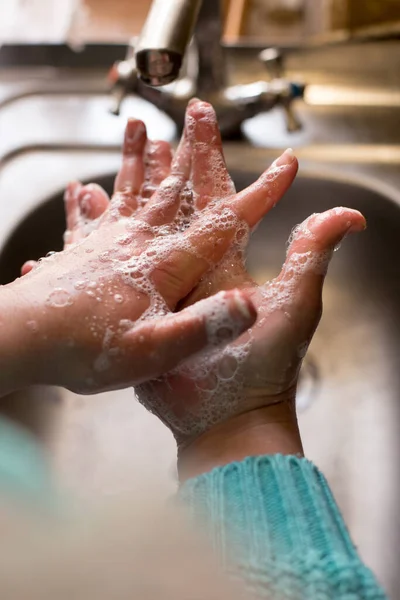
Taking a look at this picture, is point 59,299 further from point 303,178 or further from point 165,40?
point 303,178

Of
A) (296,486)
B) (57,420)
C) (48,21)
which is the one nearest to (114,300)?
(296,486)

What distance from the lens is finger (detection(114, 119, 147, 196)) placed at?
60cm

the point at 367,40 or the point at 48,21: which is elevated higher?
the point at 48,21

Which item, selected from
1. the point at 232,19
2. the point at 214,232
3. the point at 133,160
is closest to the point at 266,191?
the point at 214,232

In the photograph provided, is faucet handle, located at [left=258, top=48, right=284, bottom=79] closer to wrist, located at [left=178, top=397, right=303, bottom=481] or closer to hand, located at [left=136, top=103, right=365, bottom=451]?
hand, located at [left=136, top=103, right=365, bottom=451]

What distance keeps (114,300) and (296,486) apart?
18 cm

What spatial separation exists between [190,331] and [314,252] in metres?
0.13

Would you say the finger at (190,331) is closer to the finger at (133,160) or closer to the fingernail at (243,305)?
the fingernail at (243,305)

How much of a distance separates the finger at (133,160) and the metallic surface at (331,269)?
0.14 meters

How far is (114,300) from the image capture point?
0.45 m

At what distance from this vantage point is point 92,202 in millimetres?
644

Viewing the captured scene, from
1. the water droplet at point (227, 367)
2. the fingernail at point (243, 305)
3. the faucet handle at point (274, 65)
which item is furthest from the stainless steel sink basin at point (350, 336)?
the fingernail at point (243, 305)

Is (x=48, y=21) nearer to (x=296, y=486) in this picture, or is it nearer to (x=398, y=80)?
(x=398, y=80)

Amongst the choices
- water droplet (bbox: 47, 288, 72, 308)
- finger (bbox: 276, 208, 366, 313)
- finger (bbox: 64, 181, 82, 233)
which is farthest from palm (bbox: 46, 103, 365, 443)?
finger (bbox: 64, 181, 82, 233)
